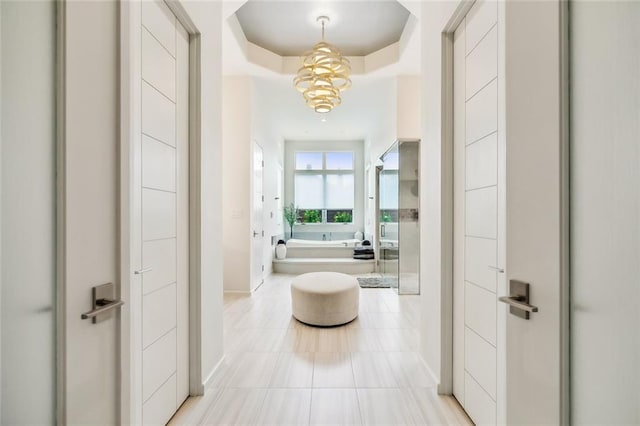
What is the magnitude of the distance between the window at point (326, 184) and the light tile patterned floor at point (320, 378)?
17.4 feet

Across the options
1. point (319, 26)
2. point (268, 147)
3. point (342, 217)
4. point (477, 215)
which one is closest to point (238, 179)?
point (268, 147)

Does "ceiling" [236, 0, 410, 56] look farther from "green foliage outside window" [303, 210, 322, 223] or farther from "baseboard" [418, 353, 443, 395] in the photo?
"green foliage outside window" [303, 210, 322, 223]

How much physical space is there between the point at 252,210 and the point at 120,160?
3.49 meters

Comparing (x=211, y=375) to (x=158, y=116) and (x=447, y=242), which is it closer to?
(x=158, y=116)

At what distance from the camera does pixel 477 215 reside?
5.34 feet

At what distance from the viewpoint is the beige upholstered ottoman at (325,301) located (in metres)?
3.11

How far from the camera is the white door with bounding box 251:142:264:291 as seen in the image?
15.1 feet

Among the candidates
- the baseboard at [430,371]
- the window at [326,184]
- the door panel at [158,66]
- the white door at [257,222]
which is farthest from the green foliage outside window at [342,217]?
the door panel at [158,66]

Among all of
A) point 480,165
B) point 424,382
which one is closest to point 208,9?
point 480,165

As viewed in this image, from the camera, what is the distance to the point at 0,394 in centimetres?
73

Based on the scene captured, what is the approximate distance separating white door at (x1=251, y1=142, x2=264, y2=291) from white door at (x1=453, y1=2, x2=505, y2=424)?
10.6ft

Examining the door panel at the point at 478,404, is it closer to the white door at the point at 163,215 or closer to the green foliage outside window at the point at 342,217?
the white door at the point at 163,215
